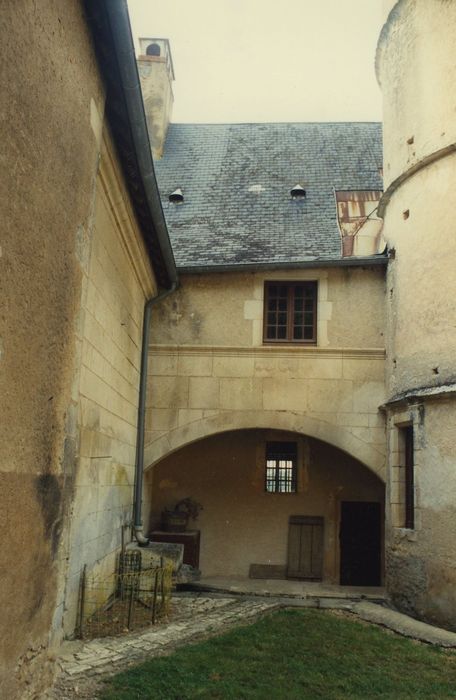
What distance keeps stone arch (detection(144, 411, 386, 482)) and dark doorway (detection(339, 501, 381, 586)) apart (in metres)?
1.89

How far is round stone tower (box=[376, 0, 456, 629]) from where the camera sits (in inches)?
267

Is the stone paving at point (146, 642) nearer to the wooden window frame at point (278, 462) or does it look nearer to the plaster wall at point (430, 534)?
the plaster wall at point (430, 534)

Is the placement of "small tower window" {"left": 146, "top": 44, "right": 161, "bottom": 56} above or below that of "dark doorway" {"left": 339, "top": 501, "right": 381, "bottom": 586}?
above

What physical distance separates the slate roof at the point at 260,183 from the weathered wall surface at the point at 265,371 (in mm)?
605

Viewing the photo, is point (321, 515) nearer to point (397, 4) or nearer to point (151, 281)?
point (151, 281)

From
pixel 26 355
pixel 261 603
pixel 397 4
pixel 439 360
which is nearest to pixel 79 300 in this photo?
pixel 26 355

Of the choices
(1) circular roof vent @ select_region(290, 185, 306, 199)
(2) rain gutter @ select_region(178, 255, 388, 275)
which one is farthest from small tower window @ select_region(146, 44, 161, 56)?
(2) rain gutter @ select_region(178, 255, 388, 275)

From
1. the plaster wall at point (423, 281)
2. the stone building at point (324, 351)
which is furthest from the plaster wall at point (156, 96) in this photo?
the plaster wall at point (423, 281)

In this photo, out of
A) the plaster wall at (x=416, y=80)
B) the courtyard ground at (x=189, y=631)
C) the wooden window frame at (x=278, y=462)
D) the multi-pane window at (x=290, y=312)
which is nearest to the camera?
the courtyard ground at (x=189, y=631)

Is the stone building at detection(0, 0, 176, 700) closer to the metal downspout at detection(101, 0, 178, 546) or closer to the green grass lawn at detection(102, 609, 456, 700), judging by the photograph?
the metal downspout at detection(101, 0, 178, 546)

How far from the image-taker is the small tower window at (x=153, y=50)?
13422 millimetres

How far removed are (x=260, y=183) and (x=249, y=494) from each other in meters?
5.50

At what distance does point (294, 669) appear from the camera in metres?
4.95

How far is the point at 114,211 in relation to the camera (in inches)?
245
